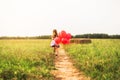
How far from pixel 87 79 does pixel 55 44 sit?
10380 mm

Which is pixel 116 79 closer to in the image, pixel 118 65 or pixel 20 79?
pixel 118 65

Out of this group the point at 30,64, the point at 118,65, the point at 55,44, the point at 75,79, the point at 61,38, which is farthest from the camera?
the point at 61,38

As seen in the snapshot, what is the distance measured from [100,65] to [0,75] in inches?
165

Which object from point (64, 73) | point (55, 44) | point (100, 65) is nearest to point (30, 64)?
point (64, 73)

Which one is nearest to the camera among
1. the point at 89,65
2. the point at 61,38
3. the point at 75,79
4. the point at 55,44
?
the point at 75,79

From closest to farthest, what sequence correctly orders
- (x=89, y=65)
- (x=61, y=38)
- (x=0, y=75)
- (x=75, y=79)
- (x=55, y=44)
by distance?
(x=0, y=75)
(x=75, y=79)
(x=89, y=65)
(x=55, y=44)
(x=61, y=38)

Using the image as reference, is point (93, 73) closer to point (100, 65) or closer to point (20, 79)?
point (100, 65)

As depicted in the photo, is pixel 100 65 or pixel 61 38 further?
pixel 61 38

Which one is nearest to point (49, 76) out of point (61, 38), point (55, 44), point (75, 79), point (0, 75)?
point (75, 79)

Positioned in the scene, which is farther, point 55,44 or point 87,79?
point 55,44

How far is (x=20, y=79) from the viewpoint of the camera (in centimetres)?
1048

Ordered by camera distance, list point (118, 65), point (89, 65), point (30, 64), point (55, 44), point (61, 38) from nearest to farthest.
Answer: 1. point (118, 65)
2. point (89, 65)
3. point (30, 64)
4. point (55, 44)
5. point (61, 38)

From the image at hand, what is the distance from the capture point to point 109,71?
11.6m

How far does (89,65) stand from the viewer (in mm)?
13109
